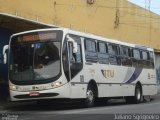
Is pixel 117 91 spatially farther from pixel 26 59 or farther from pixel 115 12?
pixel 115 12

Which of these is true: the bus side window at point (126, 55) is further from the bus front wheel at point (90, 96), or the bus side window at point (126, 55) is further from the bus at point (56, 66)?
the bus front wheel at point (90, 96)

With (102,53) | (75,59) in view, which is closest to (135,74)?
(102,53)

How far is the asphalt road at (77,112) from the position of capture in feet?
55.6

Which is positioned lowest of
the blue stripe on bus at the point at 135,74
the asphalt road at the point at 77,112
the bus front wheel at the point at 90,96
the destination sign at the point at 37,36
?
the asphalt road at the point at 77,112

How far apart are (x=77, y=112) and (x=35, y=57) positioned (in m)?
3.06

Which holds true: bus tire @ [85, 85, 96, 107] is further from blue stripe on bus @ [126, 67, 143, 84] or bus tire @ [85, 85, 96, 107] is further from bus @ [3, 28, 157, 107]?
blue stripe on bus @ [126, 67, 143, 84]

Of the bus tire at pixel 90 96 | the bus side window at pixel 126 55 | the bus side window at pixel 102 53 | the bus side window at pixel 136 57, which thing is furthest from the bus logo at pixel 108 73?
the bus side window at pixel 136 57

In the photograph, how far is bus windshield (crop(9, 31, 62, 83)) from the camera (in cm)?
2070

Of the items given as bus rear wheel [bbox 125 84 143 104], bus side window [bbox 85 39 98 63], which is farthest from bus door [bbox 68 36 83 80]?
bus rear wheel [bbox 125 84 143 104]

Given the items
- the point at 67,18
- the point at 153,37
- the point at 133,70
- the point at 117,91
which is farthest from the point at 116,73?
the point at 153,37

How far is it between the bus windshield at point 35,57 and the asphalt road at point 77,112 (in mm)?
1411

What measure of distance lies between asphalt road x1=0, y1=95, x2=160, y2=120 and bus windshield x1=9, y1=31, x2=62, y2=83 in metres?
1.41

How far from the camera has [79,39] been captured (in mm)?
22578

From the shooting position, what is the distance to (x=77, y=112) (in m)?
19.4
